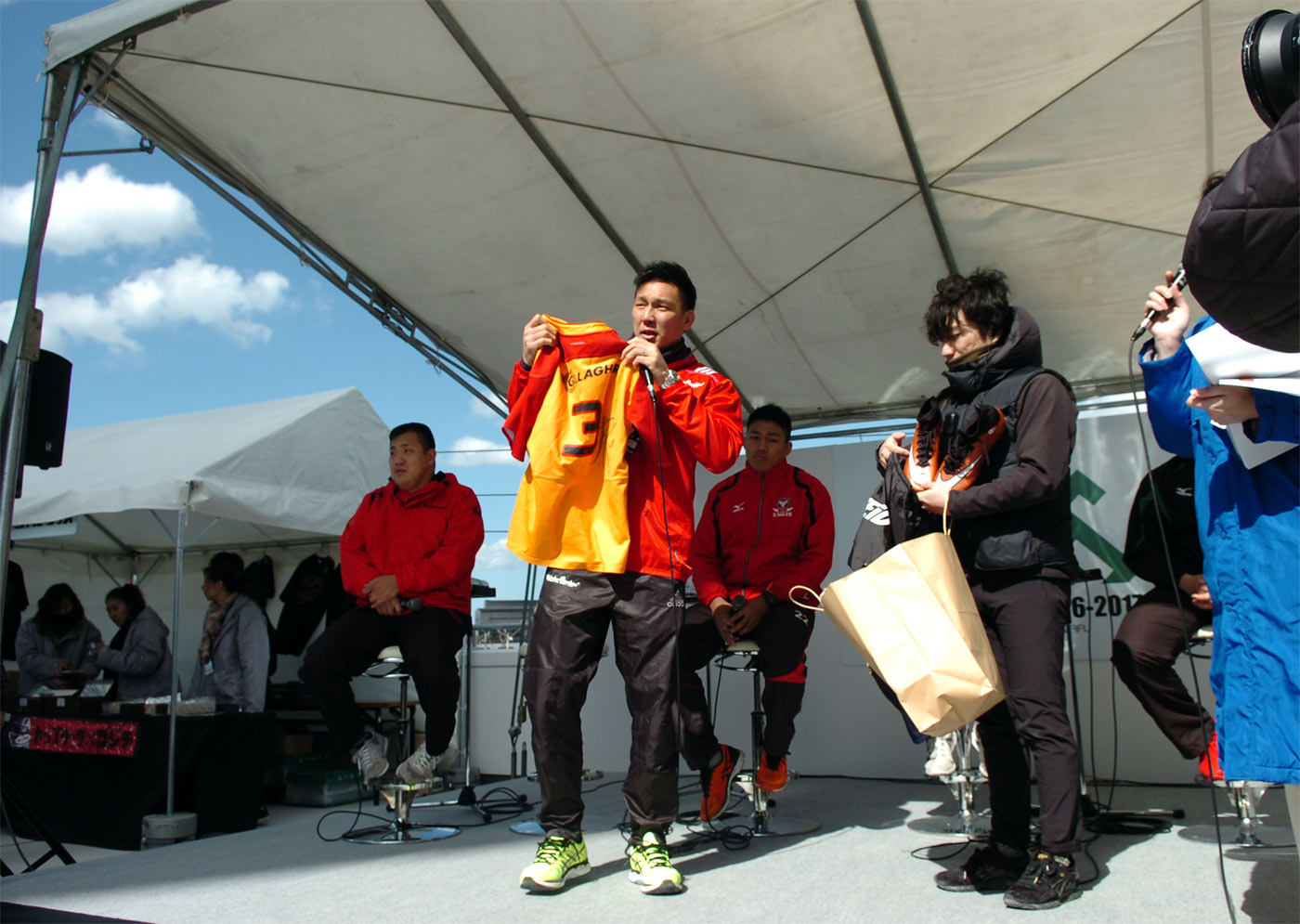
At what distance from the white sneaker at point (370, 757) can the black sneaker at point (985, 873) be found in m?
1.99

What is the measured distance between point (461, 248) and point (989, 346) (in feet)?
9.24

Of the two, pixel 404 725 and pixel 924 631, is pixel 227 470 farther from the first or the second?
pixel 924 631

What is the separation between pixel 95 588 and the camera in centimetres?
882

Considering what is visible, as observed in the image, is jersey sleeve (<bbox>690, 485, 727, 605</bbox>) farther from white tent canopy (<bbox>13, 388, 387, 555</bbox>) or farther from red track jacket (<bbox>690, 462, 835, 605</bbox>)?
white tent canopy (<bbox>13, 388, 387, 555</bbox>)

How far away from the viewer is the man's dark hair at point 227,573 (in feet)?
21.5

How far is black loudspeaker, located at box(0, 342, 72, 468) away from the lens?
3562mm

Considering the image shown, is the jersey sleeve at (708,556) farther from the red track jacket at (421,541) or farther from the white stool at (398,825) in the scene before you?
the white stool at (398,825)

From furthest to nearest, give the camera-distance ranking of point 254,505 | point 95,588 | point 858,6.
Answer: point 95,588 → point 254,505 → point 858,6

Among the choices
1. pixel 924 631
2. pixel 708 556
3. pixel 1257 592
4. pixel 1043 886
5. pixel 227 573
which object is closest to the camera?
pixel 1257 592

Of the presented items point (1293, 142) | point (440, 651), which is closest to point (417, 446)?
point (440, 651)

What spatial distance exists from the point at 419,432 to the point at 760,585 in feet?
5.34

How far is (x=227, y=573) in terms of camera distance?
6582mm

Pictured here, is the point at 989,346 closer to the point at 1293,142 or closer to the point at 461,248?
the point at 1293,142

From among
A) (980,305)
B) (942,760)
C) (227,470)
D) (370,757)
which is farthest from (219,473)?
(980,305)
